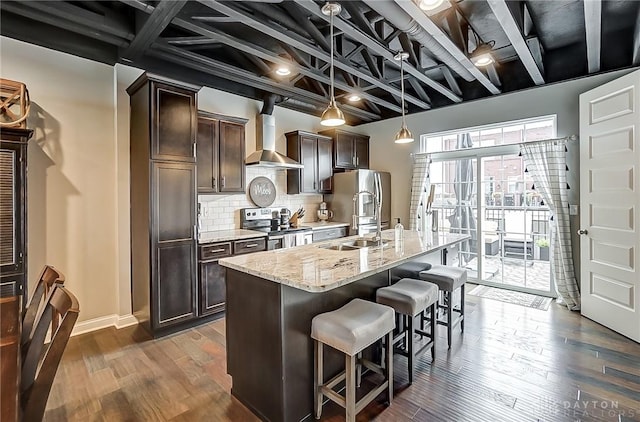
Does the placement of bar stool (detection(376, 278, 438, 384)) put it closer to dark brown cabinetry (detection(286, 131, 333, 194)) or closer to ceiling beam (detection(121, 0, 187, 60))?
ceiling beam (detection(121, 0, 187, 60))

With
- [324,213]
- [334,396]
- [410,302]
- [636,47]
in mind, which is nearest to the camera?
[334,396]

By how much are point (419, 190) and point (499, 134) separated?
4.73 feet

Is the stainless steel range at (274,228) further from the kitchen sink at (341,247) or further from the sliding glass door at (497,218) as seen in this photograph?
the sliding glass door at (497,218)

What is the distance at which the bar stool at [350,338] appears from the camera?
1.78 meters

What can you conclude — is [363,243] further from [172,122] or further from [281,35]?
[172,122]

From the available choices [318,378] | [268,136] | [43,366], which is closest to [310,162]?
[268,136]

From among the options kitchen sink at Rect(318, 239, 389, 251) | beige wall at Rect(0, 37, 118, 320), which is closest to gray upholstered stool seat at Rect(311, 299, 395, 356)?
kitchen sink at Rect(318, 239, 389, 251)

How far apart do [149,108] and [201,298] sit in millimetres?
2076

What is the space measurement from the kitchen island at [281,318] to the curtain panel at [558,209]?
298 cm

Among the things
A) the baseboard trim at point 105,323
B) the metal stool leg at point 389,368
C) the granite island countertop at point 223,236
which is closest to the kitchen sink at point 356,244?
the metal stool leg at point 389,368

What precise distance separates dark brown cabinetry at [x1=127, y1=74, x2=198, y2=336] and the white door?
14.5 ft

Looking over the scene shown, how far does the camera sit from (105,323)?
3391 mm

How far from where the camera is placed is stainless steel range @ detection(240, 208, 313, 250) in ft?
13.7

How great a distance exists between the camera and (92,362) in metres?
2.68
